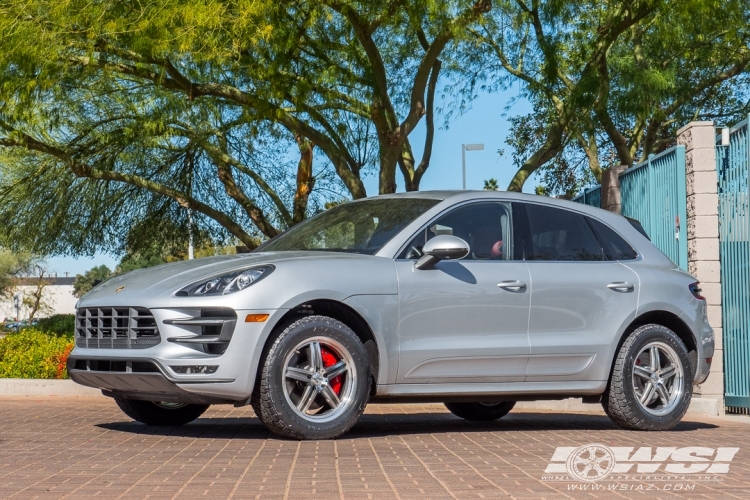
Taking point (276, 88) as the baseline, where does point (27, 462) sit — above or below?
below

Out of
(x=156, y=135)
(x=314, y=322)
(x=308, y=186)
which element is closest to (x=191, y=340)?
(x=314, y=322)

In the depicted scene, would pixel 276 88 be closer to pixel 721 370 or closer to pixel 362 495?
pixel 721 370

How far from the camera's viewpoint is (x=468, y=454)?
24.2 feet

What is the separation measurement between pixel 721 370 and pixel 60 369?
7691mm

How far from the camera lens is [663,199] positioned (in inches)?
511

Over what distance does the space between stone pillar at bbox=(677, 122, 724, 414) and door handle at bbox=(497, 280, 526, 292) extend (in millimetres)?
3914

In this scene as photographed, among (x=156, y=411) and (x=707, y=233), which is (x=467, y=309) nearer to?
(x=156, y=411)

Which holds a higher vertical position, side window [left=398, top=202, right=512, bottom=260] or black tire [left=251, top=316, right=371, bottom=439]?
side window [left=398, top=202, right=512, bottom=260]

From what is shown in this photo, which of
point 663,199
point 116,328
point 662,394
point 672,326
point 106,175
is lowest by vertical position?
point 662,394

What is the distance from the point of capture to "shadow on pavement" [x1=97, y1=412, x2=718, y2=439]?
8.72 metres

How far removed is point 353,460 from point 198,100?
1295 centimetres

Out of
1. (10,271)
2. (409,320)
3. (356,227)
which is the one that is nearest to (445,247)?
(409,320)

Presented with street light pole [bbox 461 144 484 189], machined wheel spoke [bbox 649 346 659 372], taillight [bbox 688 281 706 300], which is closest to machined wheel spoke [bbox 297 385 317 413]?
machined wheel spoke [bbox 649 346 659 372]

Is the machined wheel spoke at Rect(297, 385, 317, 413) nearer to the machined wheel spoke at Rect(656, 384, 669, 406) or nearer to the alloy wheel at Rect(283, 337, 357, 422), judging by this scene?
the alloy wheel at Rect(283, 337, 357, 422)
